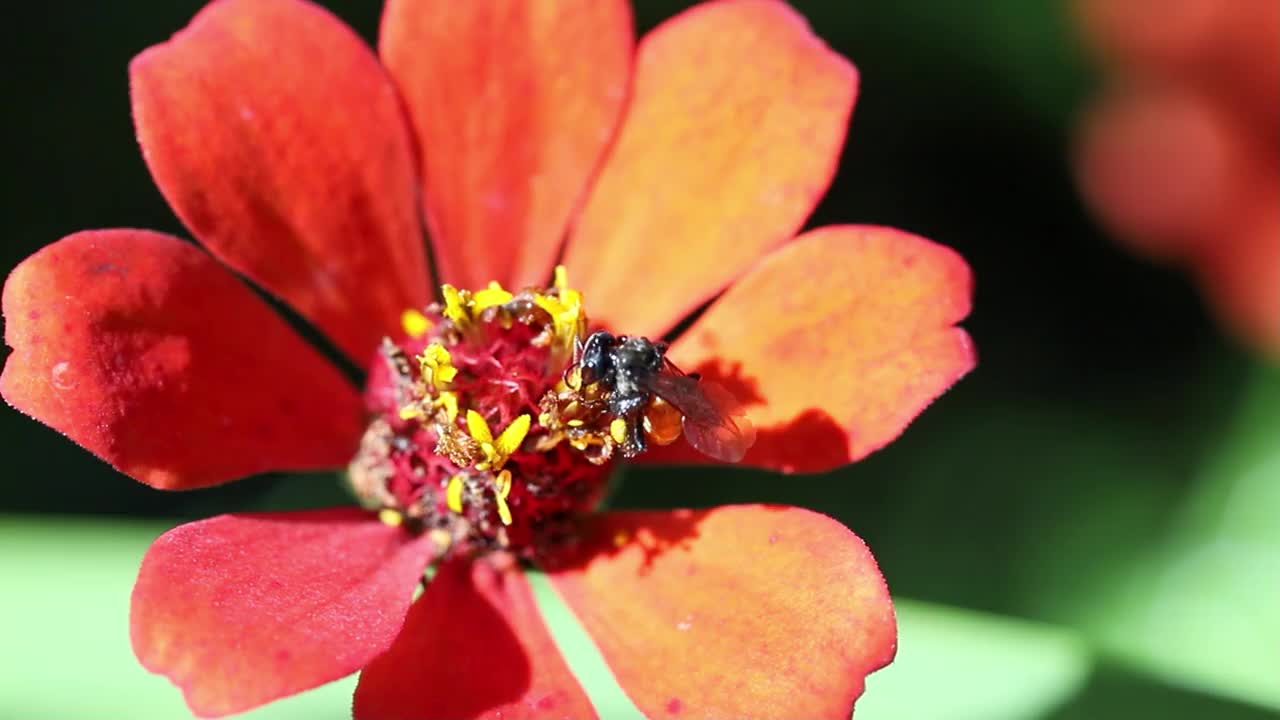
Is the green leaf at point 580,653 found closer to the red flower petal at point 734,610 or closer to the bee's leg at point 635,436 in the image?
the red flower petal at point 734,610

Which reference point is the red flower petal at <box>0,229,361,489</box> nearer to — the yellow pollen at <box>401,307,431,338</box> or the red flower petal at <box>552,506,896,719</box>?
the yellow pollen at <box>401,307,431,338</box>

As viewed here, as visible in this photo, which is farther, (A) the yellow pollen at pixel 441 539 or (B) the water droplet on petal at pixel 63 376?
(A) the yellow pollen at pixel 441 539

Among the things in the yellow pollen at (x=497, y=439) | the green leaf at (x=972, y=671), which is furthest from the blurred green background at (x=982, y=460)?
the yellow pollen at (x=497, y=439)

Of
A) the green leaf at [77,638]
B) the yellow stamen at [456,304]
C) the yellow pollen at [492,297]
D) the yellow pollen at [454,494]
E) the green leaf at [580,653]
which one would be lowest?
the green leaf at [580,653]

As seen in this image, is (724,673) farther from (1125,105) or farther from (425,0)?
(1125,105)

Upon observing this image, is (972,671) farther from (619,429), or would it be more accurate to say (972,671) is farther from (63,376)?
(63,376)

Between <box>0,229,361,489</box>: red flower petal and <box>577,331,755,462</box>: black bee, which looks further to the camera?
<box>577,331,755,462</box>: black bee

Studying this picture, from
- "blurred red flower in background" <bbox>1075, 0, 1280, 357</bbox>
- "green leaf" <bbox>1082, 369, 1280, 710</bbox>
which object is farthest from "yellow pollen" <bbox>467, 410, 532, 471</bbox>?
"blurred red flower in background" <bbox>1075, 0, 1280, 357</bbox>

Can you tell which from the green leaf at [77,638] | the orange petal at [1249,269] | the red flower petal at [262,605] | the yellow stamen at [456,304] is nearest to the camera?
the red flower petal at [262,605]

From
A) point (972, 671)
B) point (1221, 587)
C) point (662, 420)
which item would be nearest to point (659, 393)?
point (662, 420)
